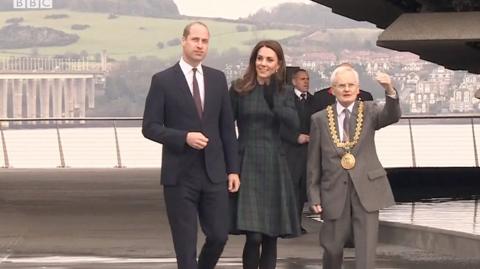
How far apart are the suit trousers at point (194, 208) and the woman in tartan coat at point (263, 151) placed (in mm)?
517

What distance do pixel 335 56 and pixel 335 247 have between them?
7013cm

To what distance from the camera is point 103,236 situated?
14680 millimetres

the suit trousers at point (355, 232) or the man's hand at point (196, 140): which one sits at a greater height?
the man's hand at point (196, 140)

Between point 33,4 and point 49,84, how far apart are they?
5.38 meters

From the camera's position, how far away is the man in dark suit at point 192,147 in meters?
9.31

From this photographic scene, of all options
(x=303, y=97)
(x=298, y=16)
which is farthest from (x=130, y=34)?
(x=303, y=97)

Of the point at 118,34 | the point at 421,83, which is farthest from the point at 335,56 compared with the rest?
the point at 118,34

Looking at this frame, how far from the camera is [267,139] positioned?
1012 centimetres

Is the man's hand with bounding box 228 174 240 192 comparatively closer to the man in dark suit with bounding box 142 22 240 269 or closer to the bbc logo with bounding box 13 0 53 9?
the man in dark suit with bounding box 142 22 240 269

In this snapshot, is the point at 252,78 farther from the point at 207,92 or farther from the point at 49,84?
the point at 49,84

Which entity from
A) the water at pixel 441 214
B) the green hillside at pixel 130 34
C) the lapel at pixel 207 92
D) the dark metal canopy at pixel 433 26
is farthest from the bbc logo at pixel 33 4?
the lapel at pixel 207 92

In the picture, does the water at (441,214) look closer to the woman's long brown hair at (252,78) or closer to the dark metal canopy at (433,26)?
the dark metal canopy at (433,26)

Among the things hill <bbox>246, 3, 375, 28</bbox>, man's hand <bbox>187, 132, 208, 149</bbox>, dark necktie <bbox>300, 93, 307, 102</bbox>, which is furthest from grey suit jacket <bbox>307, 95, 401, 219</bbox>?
hill <bbox>246, 3, 375, 28</bbox>

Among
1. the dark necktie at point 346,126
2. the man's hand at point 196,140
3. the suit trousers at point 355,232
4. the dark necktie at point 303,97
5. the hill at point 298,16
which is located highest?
the dark necktie at point 346,126
